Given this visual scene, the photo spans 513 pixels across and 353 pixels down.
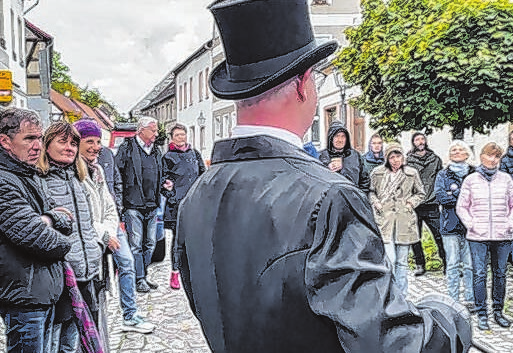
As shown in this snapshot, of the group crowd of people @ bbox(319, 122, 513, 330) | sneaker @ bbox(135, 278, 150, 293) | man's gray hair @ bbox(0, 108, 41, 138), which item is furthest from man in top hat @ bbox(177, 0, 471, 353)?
sneaker @ bbox(135, 278, 150, 293)

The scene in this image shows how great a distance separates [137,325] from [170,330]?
301mm

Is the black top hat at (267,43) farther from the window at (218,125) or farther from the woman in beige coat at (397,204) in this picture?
the window at (218,125)

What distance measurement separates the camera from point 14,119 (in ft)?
12.7

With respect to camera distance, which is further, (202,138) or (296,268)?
(202,138)

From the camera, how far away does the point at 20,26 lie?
26109mm

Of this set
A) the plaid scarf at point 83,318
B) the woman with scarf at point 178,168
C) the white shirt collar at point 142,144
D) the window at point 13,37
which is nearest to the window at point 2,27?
the window at point 13,37

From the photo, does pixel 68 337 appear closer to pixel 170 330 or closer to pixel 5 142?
pixel 5 142

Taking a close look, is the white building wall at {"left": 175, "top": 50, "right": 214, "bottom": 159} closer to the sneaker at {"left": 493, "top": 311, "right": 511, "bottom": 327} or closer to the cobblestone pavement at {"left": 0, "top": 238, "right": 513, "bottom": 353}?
the cobblestone pavement at {"left": 0, "top": 238, "right": 513, "bottom": 353}

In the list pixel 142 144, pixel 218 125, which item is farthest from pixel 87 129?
pixel 218 125

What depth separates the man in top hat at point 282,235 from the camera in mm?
1418

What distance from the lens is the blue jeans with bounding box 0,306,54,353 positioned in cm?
371

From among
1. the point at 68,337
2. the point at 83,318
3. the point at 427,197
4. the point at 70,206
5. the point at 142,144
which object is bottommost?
the point at 68,337

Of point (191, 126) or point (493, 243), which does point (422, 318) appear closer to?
point (493, 243)

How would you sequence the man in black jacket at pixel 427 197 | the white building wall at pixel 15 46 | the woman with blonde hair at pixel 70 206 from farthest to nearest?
the white building wall at pixel 15 46
the man in black jacket at pixel 427 197
the woman with blonde hair at pixel 70 206
